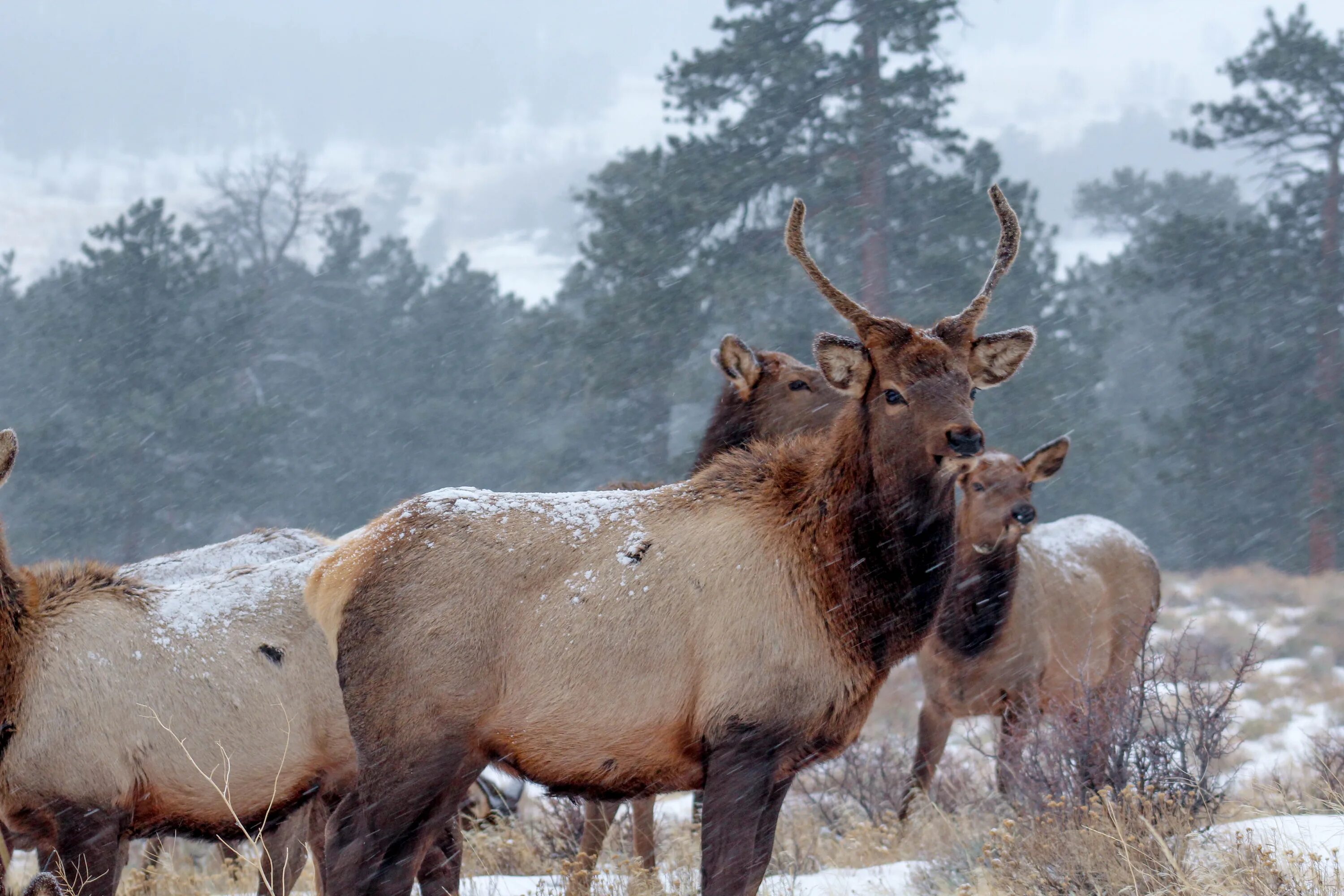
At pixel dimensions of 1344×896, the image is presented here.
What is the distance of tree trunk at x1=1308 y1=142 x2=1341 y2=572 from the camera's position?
2334 centimetres

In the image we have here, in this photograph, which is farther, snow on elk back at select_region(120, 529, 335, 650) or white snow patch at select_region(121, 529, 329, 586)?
white snow patch at select_region(121, 529, 329, 586)

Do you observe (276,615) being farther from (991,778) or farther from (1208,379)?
(1208,379)

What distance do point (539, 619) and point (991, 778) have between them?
6.12m

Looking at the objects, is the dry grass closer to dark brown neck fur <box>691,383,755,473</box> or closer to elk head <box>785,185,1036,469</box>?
elk head <box>785,185,1036,469</box>

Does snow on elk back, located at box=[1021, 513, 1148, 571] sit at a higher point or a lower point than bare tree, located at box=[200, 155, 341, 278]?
lower

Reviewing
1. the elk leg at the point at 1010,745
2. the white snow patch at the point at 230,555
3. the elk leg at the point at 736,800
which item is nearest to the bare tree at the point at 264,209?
the white snow patch at the point at 230,555

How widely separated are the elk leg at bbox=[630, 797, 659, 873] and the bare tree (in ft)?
105

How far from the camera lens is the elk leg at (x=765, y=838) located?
4172 mm

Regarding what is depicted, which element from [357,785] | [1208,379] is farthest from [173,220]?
[357,785]

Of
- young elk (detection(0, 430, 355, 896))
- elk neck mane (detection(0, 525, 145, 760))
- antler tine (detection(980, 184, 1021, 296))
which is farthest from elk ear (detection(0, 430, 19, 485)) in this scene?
antler tine (detection(980, 184, 1021, 296))

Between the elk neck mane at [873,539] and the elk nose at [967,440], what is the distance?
14 centimetres

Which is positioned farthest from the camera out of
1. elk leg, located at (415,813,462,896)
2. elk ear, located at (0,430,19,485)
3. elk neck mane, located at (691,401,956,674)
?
elk ear, located at (0,430,19,485)

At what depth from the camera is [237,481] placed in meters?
24.8

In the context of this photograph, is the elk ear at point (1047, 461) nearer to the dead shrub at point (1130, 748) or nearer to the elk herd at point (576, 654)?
the dead shrub at point (1130, 748)
